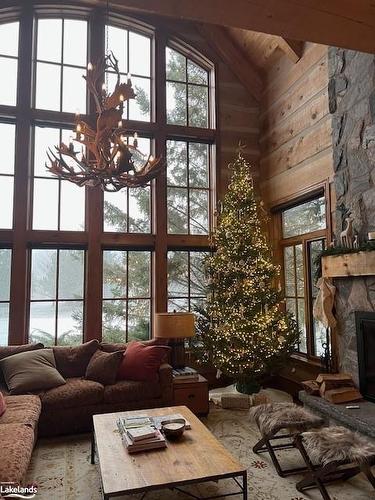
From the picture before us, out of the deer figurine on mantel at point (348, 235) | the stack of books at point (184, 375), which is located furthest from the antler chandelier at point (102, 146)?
the stack of books at point (184, 375)

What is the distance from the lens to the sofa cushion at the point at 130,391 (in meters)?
3.96

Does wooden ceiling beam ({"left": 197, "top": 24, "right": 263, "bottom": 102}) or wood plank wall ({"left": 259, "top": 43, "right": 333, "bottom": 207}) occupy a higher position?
wooden ceiling beam ({"left": 197, "top": 24, "right": 263, "bottom": 102})

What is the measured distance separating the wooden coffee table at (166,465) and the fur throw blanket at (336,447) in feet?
1.92

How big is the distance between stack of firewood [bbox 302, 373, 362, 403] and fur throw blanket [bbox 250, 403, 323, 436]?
0.59 m

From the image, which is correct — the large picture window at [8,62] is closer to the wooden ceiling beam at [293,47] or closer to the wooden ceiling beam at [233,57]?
the wooden ceiling beam at [233,57]

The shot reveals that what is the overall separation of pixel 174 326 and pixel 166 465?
7.19 feet

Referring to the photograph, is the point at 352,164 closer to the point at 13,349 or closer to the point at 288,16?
the point at 288,16

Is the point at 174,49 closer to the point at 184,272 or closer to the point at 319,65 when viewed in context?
the point at 319,65

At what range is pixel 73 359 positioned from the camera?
4422 millimetres

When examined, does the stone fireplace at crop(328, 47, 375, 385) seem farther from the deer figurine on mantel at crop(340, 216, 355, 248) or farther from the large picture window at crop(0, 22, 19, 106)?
the large picture window at crop(0, 22, 19, 106)

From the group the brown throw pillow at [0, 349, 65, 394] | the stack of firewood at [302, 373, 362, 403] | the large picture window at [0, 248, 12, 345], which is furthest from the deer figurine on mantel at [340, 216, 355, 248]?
the large picture window at [0, 248, 12, 345]

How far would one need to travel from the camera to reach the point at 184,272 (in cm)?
570

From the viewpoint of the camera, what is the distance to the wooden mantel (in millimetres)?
3564

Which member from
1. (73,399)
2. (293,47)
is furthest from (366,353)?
(293,47)
